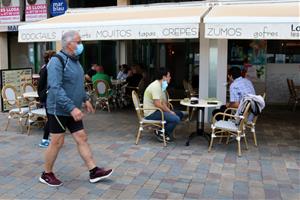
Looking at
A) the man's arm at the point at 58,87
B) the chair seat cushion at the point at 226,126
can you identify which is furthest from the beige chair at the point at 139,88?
the man's arm at the point at 58,87

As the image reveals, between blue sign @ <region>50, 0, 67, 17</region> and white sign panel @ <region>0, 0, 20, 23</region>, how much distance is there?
1.57 m

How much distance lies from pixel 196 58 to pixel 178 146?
747cm

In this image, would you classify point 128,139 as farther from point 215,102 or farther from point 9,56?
point 9,56

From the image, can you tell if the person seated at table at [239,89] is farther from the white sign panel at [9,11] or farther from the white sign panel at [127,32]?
the white sign panel at [9,11]

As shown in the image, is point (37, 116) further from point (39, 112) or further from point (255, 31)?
point (255, 31)

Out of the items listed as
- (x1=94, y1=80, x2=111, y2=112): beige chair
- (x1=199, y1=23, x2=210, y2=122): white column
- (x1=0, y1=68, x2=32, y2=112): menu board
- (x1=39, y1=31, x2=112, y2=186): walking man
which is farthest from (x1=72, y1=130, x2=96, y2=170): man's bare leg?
(x1=0, y1=68, x2=32, y2=112): menu board

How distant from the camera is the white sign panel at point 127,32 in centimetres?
697

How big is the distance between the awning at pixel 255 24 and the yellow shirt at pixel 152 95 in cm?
121

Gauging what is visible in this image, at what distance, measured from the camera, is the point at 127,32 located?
7.44 meters

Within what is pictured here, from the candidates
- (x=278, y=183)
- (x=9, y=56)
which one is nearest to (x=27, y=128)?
(x=278, y=183)

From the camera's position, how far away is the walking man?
4480 millimetres

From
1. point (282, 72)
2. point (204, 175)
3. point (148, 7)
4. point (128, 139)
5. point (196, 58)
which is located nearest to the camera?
point (204, 175)

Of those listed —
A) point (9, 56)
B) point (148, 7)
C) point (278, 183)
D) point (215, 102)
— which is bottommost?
point (278, 183)

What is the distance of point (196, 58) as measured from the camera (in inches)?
544
